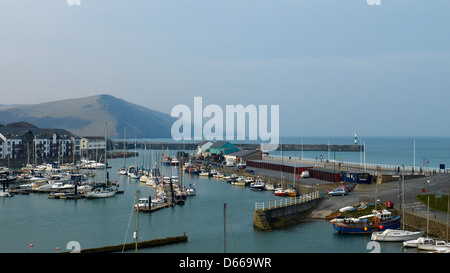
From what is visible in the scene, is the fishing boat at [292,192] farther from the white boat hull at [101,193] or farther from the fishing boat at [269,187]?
the white boat hull at [101,193]

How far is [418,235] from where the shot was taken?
14359mm

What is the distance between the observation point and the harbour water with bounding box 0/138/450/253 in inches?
585

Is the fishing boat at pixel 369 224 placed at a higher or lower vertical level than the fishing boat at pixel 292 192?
higher

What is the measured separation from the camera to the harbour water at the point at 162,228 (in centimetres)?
1486

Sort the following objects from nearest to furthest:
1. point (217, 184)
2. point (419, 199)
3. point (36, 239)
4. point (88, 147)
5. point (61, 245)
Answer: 1. point (61, 245)
2. point (36, 239)
3. point (419, 199)
4. point (217, 184)
5. point (88, 147)

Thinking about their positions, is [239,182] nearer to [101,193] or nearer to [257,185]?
[257,185]

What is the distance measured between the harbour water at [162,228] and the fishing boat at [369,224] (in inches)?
14.5

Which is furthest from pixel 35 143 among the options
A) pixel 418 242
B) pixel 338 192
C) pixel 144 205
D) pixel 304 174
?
Result: pixel 418 242

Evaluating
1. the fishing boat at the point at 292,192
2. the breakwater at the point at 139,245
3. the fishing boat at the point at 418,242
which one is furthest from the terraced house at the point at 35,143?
the fishing boat at the point at 418,242
